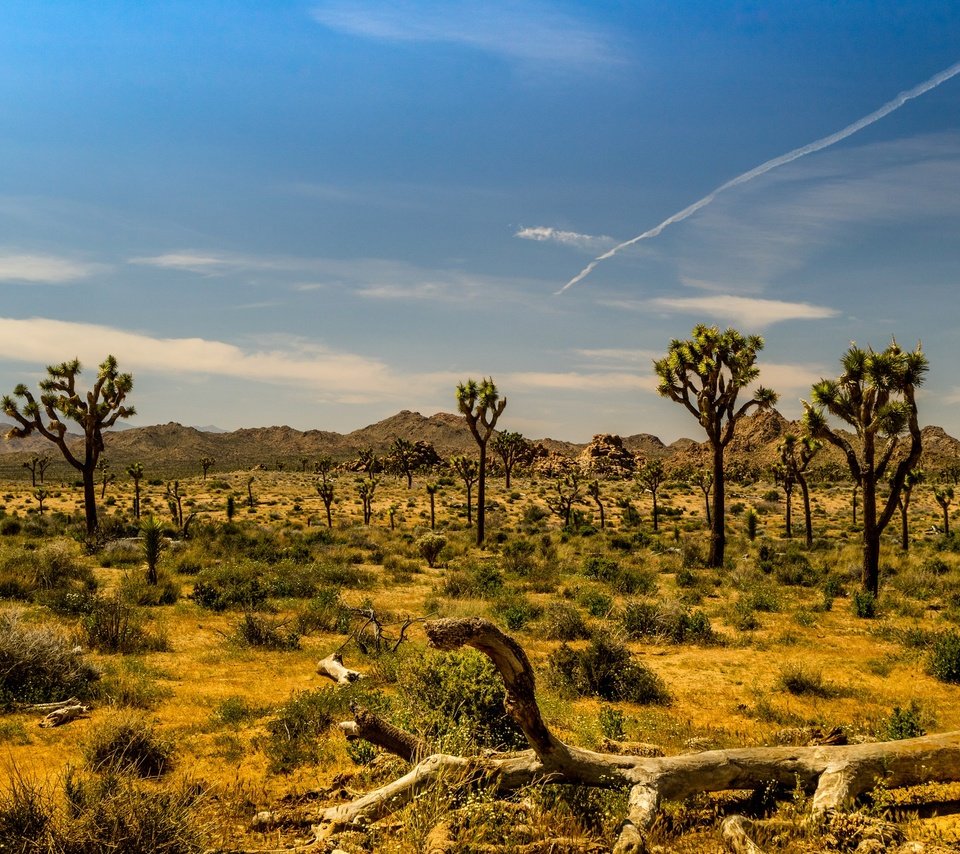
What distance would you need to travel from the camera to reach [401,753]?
5840 millimetres

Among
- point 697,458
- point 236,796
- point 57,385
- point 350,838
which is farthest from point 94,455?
point 697,458

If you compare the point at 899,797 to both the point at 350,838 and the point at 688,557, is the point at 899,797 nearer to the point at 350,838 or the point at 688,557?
the point at 350,838

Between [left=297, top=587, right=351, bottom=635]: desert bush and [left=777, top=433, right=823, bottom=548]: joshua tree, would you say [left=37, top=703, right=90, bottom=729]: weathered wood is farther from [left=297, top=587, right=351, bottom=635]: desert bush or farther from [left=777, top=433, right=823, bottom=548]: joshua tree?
[left=777, top=433, right=823, bottom=548]: joshua tree

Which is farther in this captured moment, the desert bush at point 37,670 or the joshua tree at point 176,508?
the joshua tree at point 176,508

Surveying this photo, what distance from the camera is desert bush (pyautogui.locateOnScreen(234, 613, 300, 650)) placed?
43.6ft

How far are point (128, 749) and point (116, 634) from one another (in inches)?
240

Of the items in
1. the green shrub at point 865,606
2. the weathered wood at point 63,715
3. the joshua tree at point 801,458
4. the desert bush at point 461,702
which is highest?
the joshua tree at point 801,458

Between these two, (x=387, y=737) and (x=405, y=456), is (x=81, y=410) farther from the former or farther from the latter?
(x=405, y=456)

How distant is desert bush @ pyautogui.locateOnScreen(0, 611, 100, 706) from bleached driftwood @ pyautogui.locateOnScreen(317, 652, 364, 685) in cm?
376

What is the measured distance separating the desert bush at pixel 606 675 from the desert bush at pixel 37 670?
800 centimetres

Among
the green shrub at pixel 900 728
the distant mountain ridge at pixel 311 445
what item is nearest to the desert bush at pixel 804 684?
the green shrub at pixel 900 728

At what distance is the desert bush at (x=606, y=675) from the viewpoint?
10617mm

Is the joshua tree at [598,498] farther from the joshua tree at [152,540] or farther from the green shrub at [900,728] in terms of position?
the green shrub at [900,728]

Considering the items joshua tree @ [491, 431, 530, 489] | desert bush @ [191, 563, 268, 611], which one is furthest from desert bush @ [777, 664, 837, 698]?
joshua tree @ [491, 431, 530, 489]
